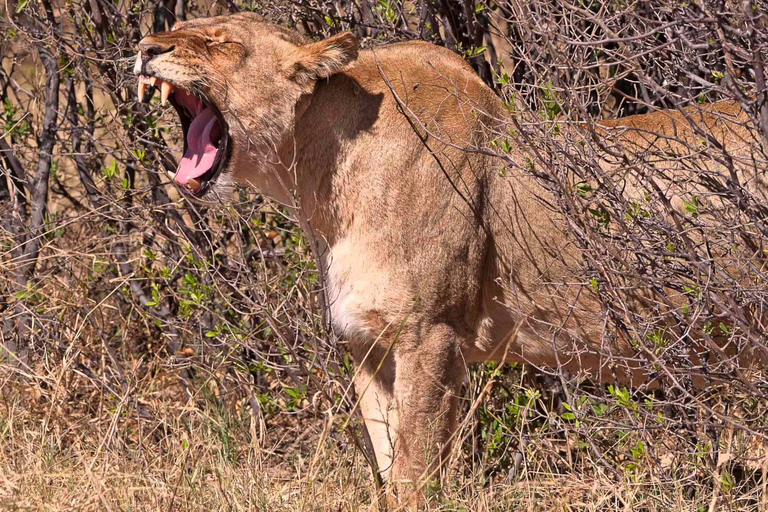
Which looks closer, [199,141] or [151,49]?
[151,49]

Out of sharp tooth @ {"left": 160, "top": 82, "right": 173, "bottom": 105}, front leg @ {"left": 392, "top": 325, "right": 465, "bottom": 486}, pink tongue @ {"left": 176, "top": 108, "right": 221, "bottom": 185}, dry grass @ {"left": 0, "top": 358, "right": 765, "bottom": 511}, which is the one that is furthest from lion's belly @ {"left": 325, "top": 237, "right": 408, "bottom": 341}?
sharp tooth @ {"left": 160, "top": 82, "right": 173, "bottom": 105}

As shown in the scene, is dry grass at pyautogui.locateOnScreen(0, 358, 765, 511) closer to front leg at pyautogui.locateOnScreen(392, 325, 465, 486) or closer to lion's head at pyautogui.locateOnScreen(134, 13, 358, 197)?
front leg at pyautogui.locateOnScreen(392, 325, 465, 486)

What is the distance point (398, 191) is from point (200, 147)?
686mm

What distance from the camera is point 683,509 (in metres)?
3.13

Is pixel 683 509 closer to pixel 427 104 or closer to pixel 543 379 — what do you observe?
pixel 543 379

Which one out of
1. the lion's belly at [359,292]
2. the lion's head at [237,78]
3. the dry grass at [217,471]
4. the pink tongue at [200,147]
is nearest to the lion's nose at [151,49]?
the lion's head at [237,78]

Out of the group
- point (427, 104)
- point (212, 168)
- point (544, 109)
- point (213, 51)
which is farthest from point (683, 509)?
point (213, 51)

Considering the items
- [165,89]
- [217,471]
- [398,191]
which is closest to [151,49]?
[165,89]

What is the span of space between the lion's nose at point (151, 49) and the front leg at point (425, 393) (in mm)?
1180

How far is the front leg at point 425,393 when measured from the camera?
10.6ft

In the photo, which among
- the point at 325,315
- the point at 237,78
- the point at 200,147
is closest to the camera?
the point at 325,315

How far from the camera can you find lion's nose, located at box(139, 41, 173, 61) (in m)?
3.15

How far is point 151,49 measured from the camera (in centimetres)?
316

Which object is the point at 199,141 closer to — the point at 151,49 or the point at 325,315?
the point at 151,49
